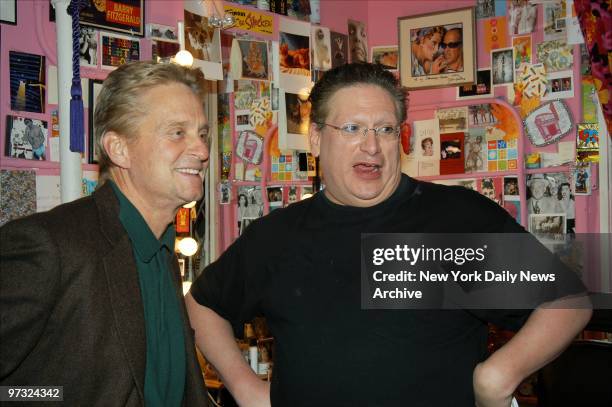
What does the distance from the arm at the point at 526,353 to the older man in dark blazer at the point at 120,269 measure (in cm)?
63

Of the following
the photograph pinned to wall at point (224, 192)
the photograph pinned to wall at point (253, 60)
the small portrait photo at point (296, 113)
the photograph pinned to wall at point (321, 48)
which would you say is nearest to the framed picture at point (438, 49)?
the photograph pinned to wall at point (321, 48)

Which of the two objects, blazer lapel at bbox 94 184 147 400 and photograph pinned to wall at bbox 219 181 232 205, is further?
photograph pinned to wall at bbox 219 181 232 205

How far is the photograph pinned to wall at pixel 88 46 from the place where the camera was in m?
2.43

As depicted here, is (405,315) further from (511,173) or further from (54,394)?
(511,173)

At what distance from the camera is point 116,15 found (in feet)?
8.32

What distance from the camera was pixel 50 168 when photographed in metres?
2.36

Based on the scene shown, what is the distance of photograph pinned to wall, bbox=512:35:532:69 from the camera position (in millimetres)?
3516

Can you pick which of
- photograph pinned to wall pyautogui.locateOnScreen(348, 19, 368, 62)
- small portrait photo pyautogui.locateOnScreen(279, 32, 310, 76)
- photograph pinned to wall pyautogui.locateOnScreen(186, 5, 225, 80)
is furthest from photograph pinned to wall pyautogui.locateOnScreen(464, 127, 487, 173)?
photograph pinned to wall pyautogui.locateOnScreen(186, 5, 225, 80)

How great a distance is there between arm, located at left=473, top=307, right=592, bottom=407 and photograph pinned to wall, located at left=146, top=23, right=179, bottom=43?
187 centimetres

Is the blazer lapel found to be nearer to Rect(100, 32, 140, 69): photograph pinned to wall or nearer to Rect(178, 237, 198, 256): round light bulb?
Rect(100, 32, 140, 69): photograph pinned to wall

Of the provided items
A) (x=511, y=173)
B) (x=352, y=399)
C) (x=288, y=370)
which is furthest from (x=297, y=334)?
(x=511, y=173)

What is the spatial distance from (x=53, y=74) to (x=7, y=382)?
148 centimetres

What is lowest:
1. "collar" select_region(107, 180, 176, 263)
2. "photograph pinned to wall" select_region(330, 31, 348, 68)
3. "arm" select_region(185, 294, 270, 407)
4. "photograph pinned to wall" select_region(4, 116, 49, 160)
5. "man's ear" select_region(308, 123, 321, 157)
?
"arm" select_region(185, 294, 270, 407)

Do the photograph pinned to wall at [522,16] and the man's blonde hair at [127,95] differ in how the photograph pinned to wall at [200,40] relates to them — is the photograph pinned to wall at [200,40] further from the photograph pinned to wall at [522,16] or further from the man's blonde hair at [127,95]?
the photograph pinned to wall at [522,16]
